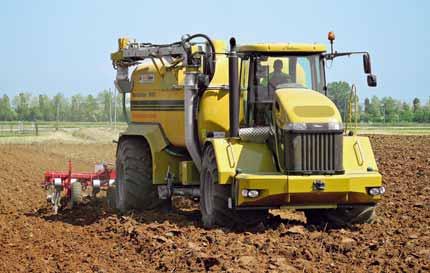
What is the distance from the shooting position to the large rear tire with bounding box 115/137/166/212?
1531cm

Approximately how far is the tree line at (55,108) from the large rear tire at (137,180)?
68938mm

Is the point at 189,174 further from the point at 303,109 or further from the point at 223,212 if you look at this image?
the point at 303,109

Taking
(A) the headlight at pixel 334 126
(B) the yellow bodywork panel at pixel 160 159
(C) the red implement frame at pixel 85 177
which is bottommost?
(C) the red implement frame at pixel 85 177

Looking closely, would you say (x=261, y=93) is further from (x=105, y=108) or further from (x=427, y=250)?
(x=105, y=108)

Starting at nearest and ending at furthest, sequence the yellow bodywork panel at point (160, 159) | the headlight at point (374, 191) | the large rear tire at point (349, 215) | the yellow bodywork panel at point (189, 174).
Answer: the headlight at point (374, 191), the large rear tire at point (349, 215), the yellow bodywork panel at point (189, 174), the yellow bodywork panel at point (160, 159)

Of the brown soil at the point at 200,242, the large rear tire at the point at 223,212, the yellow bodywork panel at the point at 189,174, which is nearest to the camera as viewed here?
the brown soil at the point at 200,242

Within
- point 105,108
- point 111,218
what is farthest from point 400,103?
point 111,218

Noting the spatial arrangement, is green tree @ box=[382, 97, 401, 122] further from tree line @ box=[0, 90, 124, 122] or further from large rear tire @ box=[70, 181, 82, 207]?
large rear tire @ box=[70, 181, 82, 207]

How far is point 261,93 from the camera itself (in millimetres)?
12633

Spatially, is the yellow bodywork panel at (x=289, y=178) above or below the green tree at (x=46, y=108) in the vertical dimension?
below

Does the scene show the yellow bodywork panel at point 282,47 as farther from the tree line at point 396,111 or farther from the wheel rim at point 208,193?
the tree line at point 396,111

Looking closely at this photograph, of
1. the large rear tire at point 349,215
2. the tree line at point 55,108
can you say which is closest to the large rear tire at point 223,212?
the large rear tire at point 349,215

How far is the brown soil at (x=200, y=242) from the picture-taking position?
9.62m

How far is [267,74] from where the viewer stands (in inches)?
496
